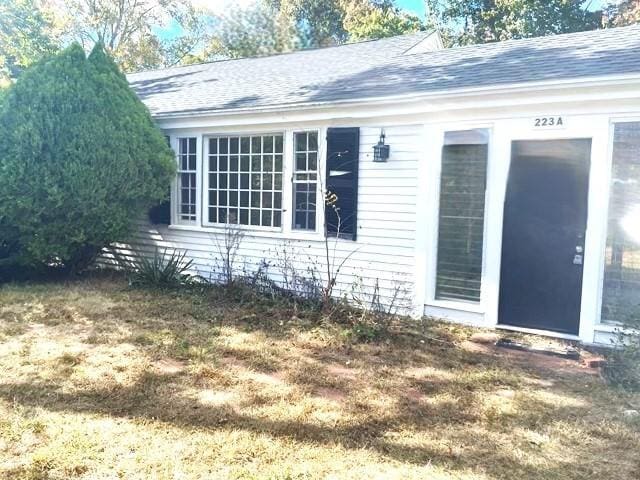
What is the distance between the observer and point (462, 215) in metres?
6.62

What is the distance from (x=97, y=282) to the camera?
29.1 ft

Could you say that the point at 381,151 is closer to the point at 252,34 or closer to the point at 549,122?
the point at 549,122

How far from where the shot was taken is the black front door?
19.3ft

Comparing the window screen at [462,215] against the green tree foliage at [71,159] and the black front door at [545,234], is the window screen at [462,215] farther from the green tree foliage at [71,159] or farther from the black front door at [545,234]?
the green tree foliage at [71,159]

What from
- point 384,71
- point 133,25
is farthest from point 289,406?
point 133,25

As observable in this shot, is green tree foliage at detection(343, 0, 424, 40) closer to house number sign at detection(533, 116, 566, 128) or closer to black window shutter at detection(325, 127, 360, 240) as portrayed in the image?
black window shutter at detection(325, 127, 360, 240)

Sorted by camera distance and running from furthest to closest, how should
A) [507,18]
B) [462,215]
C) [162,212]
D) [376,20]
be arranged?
[376,20], [507,18], [162,212], [462,215]

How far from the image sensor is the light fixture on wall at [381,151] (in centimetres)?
706

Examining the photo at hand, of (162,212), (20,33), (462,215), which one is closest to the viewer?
(462,215)

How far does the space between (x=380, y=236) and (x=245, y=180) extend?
2.67m

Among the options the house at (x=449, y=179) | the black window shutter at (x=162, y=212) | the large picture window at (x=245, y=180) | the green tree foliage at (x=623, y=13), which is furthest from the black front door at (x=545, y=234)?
the green tree foliage at (x=623, y=13)

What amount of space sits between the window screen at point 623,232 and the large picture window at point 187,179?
6.46m

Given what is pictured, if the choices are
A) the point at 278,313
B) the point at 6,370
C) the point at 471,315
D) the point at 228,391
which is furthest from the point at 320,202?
the point at 6,370

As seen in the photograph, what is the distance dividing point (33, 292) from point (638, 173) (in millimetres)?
8101
